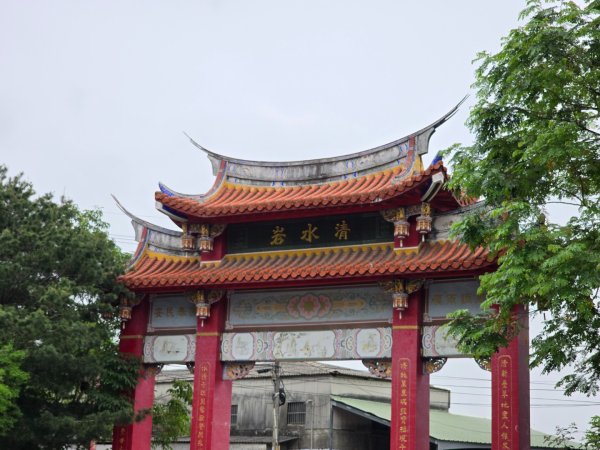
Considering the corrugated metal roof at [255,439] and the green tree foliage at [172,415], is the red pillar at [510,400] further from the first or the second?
the corrugated metal roof at [255,439]

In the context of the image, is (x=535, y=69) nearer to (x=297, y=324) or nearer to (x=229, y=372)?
(x=297, y=324)

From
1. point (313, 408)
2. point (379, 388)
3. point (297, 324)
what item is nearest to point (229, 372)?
point (297, 324)

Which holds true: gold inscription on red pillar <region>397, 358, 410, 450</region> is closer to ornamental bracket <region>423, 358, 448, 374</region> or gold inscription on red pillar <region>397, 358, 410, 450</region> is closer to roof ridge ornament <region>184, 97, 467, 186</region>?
ornamental bracket <region>423, 358, 448, 374</region>

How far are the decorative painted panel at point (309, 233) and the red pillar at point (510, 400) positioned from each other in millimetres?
3497

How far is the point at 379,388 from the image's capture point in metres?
35.8

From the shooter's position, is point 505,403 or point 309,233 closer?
point 505,403

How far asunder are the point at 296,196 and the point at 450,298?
4374mm

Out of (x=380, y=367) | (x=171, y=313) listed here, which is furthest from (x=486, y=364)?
(x=171, y=313)

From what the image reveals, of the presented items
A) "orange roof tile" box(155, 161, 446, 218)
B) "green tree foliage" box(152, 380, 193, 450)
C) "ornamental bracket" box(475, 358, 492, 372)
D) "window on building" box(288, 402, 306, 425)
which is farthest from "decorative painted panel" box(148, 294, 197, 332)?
"window on building" box(288, 402, 306, 425)

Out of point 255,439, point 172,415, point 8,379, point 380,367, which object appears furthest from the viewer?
point 255,439

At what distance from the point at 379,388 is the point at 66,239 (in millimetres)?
19626

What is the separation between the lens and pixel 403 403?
17.6 m

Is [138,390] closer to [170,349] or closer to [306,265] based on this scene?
[170,349]

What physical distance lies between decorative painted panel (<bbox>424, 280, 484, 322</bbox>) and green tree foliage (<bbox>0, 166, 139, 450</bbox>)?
6600mm
